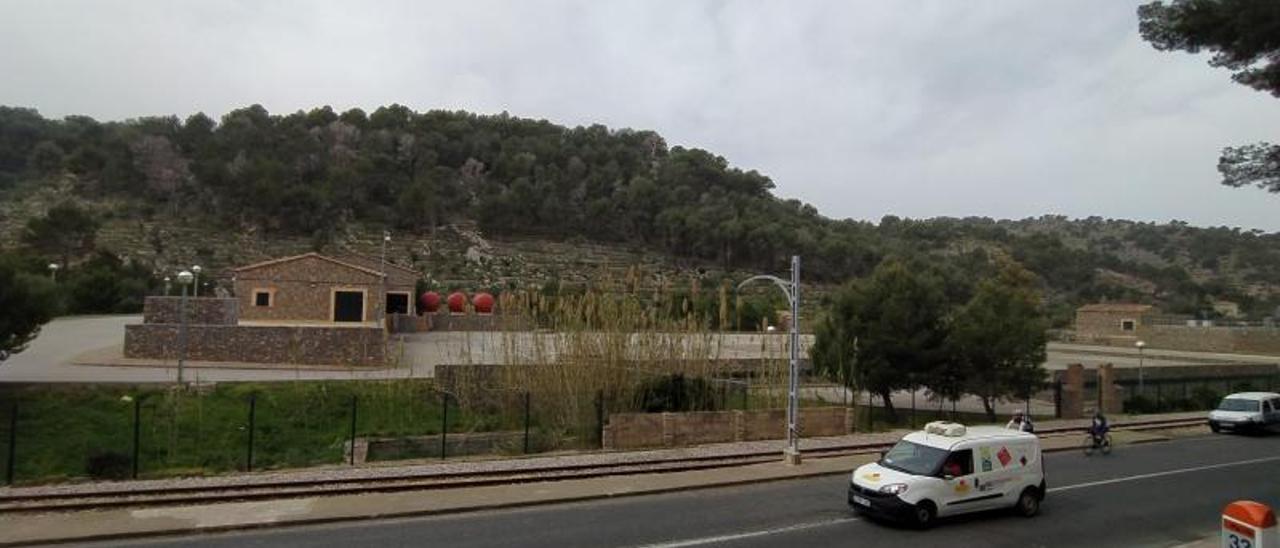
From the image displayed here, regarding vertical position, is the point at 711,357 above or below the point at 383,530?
above

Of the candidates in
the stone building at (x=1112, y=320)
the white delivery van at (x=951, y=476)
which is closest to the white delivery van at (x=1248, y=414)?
the white delivery van at (x=951, y=476)

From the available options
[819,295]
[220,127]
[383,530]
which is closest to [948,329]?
[383,530]

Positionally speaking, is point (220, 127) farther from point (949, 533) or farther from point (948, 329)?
point (949, 533)

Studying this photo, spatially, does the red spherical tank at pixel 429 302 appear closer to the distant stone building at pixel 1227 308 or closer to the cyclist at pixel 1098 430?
the cyclist at pixel 1098 430

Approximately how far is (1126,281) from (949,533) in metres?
128

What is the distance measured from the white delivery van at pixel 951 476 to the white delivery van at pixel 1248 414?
60.0ft

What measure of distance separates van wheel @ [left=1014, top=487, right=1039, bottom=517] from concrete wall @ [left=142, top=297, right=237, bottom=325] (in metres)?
32.1

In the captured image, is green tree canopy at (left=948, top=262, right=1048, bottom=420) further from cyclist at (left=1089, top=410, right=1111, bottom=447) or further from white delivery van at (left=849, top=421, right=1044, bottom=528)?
white delivery van at (left=849, top=421, right=1044, bottom=528)

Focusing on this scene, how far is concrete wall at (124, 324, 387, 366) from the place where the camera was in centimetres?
3288

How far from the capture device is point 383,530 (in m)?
11.9

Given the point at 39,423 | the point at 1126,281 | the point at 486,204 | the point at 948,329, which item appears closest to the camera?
the point at 39,423

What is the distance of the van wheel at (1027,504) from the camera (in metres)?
13.2

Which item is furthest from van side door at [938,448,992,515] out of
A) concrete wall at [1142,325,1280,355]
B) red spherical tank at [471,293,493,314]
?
concrete wall at [1142,325,1280,355]

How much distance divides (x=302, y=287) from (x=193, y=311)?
5114 millimetres
